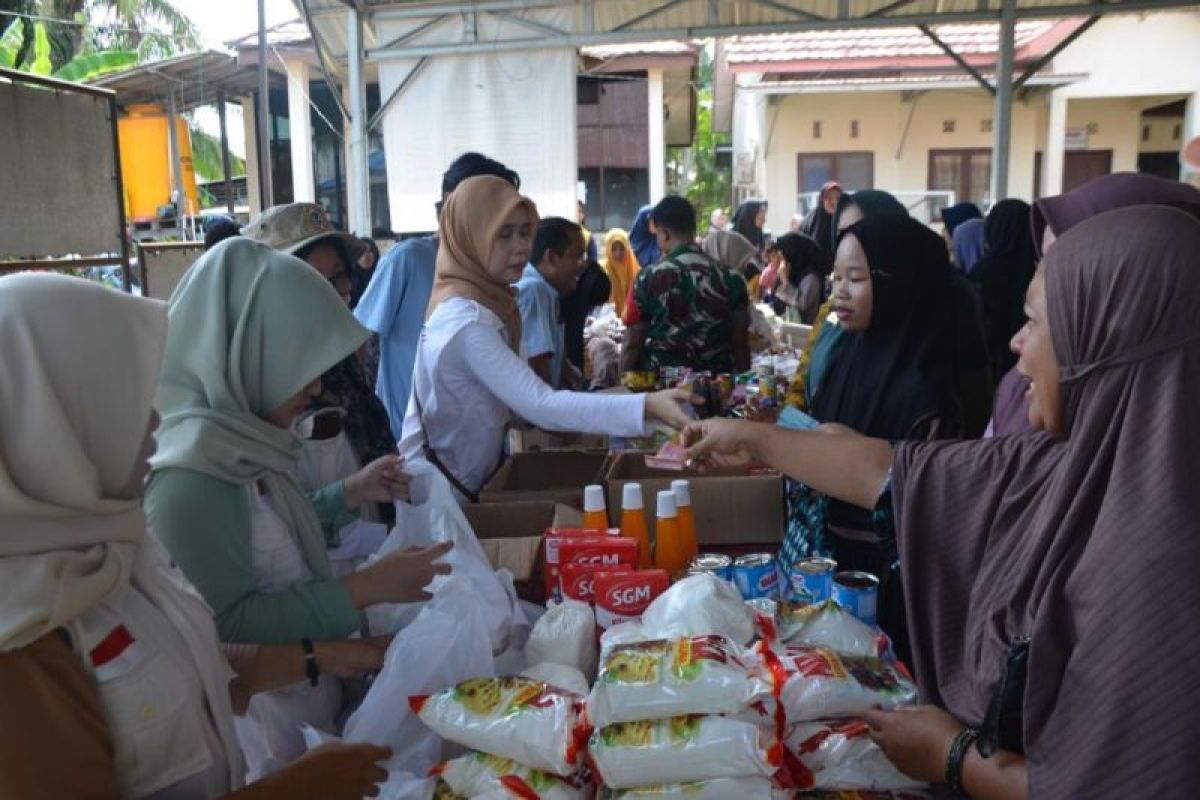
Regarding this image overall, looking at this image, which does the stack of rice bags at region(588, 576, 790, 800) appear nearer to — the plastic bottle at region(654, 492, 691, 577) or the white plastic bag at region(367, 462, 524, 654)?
the white plastic bag at region(367, 462, 524, 654)

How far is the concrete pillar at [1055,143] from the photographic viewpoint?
12711 mm

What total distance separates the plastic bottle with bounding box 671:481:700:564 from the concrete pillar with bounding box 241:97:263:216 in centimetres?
1117

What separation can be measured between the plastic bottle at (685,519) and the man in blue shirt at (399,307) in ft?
7.02

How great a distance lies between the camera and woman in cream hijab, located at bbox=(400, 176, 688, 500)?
8.25ft

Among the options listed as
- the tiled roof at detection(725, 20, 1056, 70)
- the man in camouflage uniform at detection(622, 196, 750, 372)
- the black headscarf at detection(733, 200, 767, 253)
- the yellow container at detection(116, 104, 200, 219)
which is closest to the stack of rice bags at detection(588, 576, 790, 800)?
the man in camouflage uniform at detection(622, 196, 750, 372)

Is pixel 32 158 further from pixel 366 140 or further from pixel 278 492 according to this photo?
pixel 366 140

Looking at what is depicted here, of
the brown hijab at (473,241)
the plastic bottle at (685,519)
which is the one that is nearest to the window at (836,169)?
the brown hijab at (473,241)

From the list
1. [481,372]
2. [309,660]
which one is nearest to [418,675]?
[309,660]

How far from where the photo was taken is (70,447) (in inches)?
41.4

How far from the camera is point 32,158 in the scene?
3.18 m

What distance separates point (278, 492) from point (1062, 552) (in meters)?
1.29

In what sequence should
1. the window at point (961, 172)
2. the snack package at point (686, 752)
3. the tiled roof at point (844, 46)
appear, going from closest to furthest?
the snack package at point (686, 752)
the tiled roof at point (844, 46)
the window at point (961, 172)

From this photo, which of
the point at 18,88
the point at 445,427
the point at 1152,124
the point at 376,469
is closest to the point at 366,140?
the point at 18,88

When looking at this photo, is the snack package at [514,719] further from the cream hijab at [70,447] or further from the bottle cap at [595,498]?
the bottle cap at [595,498]
